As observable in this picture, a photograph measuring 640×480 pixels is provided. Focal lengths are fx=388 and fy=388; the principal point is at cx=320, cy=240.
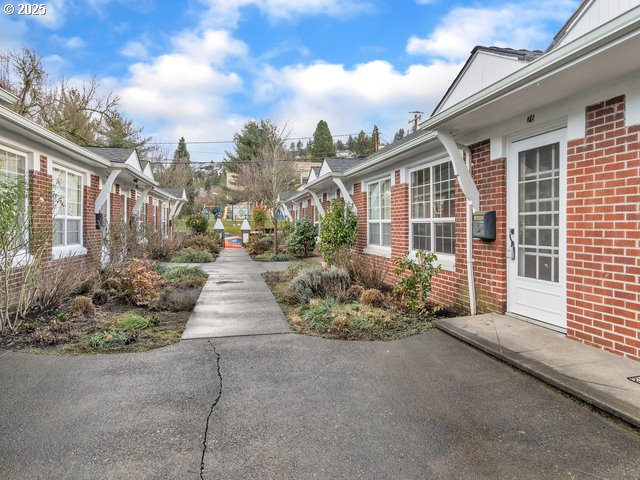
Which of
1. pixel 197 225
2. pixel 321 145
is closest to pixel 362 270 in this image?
pixel 197 225

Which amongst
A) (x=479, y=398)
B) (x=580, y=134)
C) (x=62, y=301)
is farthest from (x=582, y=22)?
(x=62, y=301)

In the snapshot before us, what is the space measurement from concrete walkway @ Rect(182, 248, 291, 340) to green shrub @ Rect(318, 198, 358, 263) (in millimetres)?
2087

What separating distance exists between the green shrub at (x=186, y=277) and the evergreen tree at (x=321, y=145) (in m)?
38.5

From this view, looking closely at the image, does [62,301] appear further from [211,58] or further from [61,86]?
[61,86]

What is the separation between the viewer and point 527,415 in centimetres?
284

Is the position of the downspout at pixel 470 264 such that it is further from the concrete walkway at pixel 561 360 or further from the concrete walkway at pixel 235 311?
the concrete walkway at pixel 235 311

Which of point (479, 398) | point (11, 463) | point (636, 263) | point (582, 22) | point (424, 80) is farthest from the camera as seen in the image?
point (424, 80)

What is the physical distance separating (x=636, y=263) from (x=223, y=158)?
4348 centimetres

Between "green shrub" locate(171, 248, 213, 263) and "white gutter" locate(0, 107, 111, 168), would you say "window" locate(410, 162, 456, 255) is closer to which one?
"white gutter" locate(0, 107, 111, 168)

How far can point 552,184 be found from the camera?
4.46 m

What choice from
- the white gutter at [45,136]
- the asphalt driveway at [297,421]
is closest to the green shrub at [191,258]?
the white gutter at [45,136]

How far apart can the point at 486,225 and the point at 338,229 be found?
563cm

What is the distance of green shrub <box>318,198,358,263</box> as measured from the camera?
10.5 metres

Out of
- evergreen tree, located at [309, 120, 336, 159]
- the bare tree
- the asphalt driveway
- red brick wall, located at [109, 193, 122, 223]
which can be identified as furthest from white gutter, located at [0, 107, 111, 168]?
evergreen tree, located at [309, 120, 336, 159]
